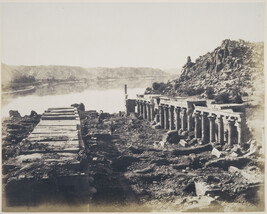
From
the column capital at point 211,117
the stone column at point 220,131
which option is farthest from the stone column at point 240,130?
the column capital at point 211,117

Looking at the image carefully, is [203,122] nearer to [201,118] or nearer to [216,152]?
[201,118]

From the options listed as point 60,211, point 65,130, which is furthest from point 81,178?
point 65,130

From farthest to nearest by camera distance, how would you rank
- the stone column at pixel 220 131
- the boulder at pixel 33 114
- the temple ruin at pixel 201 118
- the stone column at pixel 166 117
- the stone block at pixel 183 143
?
the boulder at pixel 33 114, the stone column at pixel 166 117, the stone block at pixel 183 143, the stone column at pixel 220 131, the temple ruin at pixel 201 118

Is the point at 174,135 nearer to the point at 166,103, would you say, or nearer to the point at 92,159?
the point at 166,103

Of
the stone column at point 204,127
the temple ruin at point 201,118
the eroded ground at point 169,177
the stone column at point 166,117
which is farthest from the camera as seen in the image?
the stone column at point 166,117

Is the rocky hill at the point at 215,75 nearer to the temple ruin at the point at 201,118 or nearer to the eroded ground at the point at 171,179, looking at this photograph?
the temple ruin at the point at 201,118

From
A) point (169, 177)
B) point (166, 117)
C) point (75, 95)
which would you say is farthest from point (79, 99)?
point (169, 177)

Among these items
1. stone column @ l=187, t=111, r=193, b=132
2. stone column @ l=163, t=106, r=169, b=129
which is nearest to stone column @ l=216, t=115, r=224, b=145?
stone column @ l=187, t=111, r=193, b=132

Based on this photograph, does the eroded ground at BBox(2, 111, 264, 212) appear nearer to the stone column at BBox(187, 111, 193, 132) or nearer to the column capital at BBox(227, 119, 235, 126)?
the column capital at BBox(227, 119, 235, 126)
